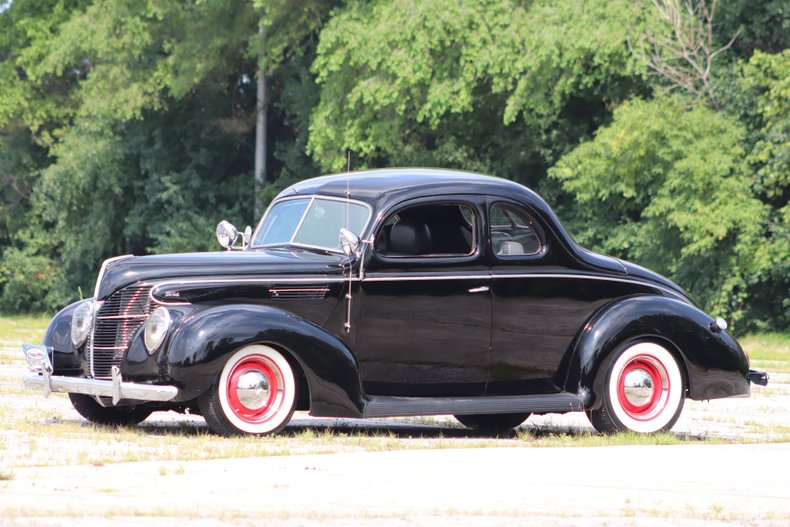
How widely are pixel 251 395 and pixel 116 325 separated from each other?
46.6 inches

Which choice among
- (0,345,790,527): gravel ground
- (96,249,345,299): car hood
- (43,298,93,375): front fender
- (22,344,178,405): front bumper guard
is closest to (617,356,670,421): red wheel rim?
(0,345,790,527): gravel ground

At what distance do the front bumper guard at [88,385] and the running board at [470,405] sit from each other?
1509 mm

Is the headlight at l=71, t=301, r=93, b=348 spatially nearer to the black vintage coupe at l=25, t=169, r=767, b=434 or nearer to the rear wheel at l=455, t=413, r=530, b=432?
the black vintage coupe at l=25, t=169, r=767, b=434

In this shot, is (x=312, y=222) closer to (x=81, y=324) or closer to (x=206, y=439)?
(x=81, y=324)

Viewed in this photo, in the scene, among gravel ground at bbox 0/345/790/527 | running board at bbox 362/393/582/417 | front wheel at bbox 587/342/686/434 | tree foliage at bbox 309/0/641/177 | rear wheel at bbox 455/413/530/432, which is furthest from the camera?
tree foliage at bbox 309/0/641/177

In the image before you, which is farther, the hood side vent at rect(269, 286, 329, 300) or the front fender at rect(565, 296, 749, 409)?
the front fender at rect(565, 296, 749, 409)

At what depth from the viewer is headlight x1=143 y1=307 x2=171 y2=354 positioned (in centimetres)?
999

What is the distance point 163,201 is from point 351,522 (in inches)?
1585

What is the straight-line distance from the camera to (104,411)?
11.3 m

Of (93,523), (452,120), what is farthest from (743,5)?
(93,523)

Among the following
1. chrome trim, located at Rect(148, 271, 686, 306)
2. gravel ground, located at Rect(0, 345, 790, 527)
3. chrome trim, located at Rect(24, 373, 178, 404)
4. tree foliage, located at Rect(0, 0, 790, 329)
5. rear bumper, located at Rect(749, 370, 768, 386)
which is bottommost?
gravel ground, located at Rect(0, 345, 790, 527)

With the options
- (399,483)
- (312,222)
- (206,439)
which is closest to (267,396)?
(206,439)

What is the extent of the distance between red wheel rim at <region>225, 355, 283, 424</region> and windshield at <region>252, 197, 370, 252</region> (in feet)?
3.83

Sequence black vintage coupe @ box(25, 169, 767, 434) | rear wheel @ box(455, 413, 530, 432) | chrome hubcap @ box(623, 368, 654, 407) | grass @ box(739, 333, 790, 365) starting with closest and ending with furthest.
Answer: black vintage coupe @ box(25, 169, 767, 434) → chrome hubcap @ box(623, 368, 654, 407) → rear wheel @ box(455, 413, 530, 432) → grass @ box(739, 333, 790, 365)
